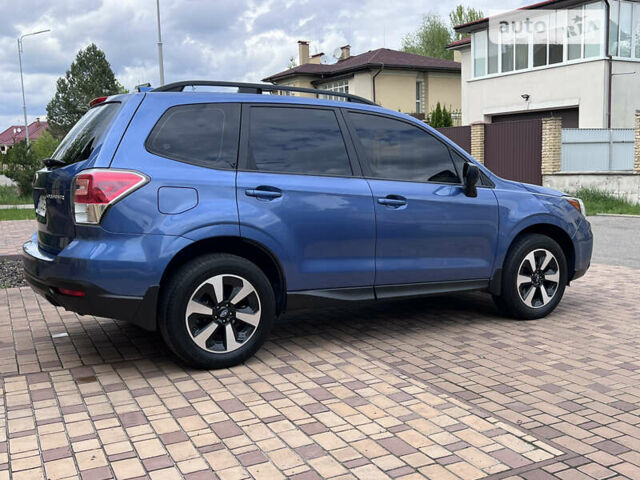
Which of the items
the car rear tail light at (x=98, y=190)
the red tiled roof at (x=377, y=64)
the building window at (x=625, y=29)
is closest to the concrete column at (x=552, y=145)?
Answer: the building window at (x=625, y=29)

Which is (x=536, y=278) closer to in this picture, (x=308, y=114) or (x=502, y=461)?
(x=308, y=114)

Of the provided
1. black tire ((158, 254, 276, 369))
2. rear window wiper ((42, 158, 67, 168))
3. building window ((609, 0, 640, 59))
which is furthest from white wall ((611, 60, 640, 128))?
rear window wiper ((42, 158, 67, 168))

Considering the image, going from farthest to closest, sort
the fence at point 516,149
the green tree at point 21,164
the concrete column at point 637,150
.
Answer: the fence at point 516,149, the green tree at point 21,164, the concrete column at point 637,150

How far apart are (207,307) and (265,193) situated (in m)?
0.87

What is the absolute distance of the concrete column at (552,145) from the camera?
2284 centimetres

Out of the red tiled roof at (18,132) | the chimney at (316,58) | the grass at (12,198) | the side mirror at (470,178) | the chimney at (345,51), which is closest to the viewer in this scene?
the side mirror at (470,178)

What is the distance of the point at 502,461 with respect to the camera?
3.20 metres

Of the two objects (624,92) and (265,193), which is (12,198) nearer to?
(265,193)

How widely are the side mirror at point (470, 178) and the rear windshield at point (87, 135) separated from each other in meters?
2.77

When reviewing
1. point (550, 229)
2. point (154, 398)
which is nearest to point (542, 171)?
point (550, 229)

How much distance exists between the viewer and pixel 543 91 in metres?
28.3

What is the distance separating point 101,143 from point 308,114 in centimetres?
154

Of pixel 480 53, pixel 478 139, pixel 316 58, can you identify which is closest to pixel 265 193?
pixel 478 139

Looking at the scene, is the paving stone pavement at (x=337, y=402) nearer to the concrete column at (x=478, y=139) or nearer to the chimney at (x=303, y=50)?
the concrete column at (x=478, y=139)
